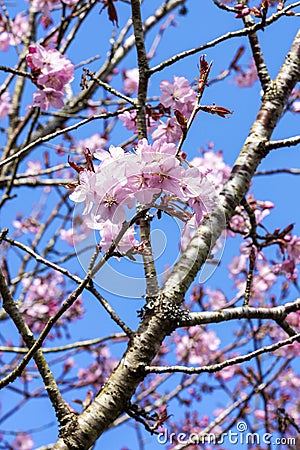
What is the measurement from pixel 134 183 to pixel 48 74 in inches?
50.6

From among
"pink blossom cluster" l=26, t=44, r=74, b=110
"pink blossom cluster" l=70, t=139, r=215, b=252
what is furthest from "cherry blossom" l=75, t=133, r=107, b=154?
"pink blossom cluster" l=70, t=139, r=215, b=252

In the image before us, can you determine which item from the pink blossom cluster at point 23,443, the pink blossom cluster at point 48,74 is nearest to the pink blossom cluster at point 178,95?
the pink blossom cluster at point 48,74

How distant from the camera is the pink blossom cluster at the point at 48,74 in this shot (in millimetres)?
2102

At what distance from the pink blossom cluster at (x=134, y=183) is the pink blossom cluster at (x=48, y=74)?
1.13m

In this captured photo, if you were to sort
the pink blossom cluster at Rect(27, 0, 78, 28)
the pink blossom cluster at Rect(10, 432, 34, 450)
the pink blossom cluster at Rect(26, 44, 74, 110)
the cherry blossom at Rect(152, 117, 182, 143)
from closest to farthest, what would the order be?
the cherry blossom at Rect(152, 117, 182, 143)
the pink blossom cluster at Rect(26, 44, 74, 110)
the pink blossom cluster at Rect(27, 0, 78, 28)
the pink blossom cluster at Rect(10, 432, 34, 450)

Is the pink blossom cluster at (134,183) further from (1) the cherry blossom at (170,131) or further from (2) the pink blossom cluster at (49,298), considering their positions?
(2) the pink blossom cluster at (49,298)

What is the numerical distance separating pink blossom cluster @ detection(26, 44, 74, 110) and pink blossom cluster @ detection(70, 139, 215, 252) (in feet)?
3.70

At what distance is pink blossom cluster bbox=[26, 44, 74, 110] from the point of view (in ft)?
6.89

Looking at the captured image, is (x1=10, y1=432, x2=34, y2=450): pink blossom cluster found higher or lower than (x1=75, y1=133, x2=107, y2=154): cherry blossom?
lower

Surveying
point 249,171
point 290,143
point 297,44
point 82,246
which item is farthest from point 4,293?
point 297,44

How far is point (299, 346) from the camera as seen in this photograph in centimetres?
364

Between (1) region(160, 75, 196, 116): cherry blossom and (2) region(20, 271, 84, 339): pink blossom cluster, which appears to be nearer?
(1) region(160, 75, 196, 116): cherry blossom

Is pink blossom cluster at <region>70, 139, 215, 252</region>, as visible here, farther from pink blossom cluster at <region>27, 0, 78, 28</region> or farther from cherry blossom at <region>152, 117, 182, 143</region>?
pink blossom cluster at <region>27, 0, 78, 28</region>

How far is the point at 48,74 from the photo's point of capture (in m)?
2.13
